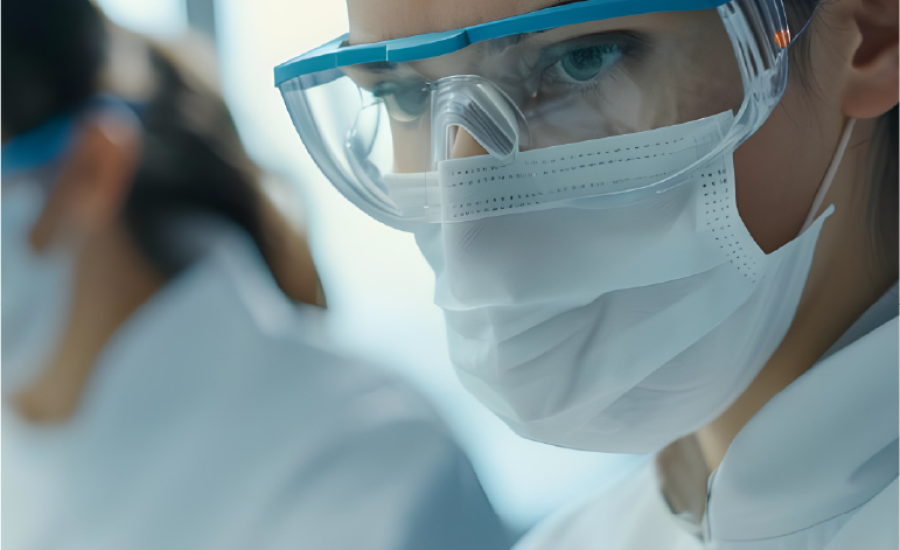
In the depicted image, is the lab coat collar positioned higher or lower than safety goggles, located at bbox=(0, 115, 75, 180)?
lower

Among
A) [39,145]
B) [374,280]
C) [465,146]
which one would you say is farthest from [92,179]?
[465,146]

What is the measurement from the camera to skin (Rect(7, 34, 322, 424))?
1.57 m

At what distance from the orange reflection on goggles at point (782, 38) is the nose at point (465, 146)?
27 cm

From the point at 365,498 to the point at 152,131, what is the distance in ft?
3.16

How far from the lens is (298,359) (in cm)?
174

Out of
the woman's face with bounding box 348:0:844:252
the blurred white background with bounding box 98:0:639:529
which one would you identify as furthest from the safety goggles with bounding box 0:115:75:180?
the woman's face with bounding box 348:0:844:252

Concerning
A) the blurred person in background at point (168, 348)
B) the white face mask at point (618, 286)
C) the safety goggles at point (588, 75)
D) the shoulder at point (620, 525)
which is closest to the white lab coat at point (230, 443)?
the blurred person in background at point (168, 348)

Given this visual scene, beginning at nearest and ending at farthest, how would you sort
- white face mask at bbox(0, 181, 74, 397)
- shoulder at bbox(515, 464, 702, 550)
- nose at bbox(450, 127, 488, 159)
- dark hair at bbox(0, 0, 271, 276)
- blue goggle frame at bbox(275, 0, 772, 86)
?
blue goggle frame at bbox(275, 0, 772, 86), nose at bbox(450, 127, 488, 159), shoulder at bbox(515, 464, 702, 550), dark hair at bbox(0, 0, 271, 276), white face mask at bbox(0, 181, 74, 397)

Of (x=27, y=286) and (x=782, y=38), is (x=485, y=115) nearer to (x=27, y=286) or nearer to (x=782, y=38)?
(x=782, y=38)

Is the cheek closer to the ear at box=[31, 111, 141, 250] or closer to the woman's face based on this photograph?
the woman's face

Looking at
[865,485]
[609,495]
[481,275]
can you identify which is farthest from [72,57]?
[865,485]

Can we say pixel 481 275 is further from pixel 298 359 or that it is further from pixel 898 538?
pixel 298 359

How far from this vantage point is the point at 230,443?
1.72m

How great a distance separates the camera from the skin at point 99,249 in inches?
61.7
